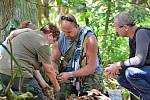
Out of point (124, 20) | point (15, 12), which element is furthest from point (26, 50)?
point (15, 12)

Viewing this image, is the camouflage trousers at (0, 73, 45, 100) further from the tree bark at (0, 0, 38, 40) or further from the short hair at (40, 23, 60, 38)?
the tree bark at (0, 0, 38, 40)

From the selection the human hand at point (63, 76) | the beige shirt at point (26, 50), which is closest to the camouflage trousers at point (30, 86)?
the beige shirt at point (26, 50)

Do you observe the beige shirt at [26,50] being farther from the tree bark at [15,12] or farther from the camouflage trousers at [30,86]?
the tree bark at [15,12]

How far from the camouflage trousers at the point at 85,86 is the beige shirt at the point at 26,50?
751 millimetres

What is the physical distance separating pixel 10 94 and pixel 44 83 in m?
2.25

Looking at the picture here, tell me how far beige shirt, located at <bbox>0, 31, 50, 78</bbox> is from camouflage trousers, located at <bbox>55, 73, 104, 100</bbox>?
75 centimetres

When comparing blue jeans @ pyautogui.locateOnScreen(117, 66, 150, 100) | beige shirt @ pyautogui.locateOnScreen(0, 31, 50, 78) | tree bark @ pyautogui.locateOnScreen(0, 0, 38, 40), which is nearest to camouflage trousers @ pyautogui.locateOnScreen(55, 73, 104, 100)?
blue jeans @ pyautogui.locateOnScreen(117, 66, 150, 100)

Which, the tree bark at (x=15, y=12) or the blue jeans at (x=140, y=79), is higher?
the tree bark at (x=15, y=12)

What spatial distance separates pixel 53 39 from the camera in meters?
4.91

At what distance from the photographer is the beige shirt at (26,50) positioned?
443 centimetres

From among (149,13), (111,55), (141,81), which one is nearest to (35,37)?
Result: (141,81)

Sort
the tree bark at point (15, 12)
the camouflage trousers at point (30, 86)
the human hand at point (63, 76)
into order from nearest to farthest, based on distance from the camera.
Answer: the camouflage trousers at point (30, 86) < the human hand at point (63, 76) < the tree bark at point (15, 12)

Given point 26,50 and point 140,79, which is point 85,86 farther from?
point 26,50

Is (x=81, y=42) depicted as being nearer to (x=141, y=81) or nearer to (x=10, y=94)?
(x=141, y=81)
